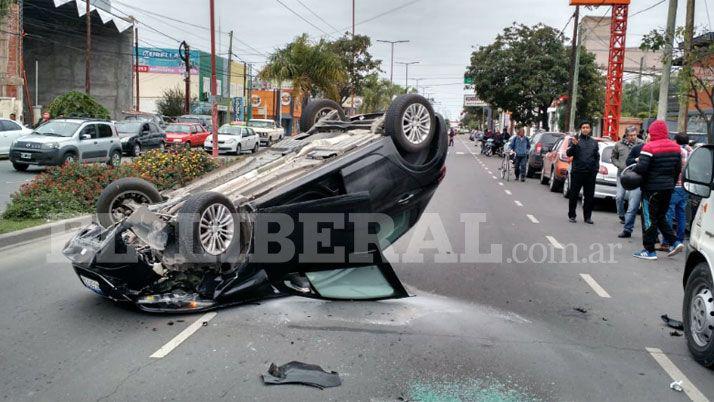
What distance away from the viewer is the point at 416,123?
714 centimetres

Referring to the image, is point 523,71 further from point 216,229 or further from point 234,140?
point 216,229

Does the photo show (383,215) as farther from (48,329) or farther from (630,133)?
(630,133)

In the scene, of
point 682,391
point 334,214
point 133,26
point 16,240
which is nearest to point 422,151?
point 334,214

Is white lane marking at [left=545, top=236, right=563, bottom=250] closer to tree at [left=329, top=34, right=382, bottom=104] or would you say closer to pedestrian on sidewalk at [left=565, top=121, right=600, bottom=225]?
pedestrian on sidewalk at [left=565, top=121, right=600, bottom=225]

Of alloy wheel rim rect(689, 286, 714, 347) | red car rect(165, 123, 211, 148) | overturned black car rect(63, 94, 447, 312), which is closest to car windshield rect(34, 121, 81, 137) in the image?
red car rect(165, 123, 211, 148)

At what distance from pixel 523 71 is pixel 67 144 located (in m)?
31.1

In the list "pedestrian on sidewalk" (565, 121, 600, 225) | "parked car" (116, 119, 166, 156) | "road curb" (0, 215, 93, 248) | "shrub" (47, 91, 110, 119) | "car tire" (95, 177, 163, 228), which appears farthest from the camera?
"shrub" (47, 91, 110, 119)

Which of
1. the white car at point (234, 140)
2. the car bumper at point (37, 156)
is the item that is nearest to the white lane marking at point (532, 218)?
the car bumper at point (37, 156)

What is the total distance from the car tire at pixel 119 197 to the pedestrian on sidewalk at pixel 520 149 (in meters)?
16.5

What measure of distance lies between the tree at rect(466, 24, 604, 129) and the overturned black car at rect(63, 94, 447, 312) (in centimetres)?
3739

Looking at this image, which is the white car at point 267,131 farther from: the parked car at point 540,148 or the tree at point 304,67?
the parked car at point 540,148

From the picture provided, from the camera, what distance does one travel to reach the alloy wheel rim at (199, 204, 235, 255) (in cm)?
568

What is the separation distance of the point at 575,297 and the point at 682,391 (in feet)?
8.68

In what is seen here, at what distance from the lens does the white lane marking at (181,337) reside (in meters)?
5.09
